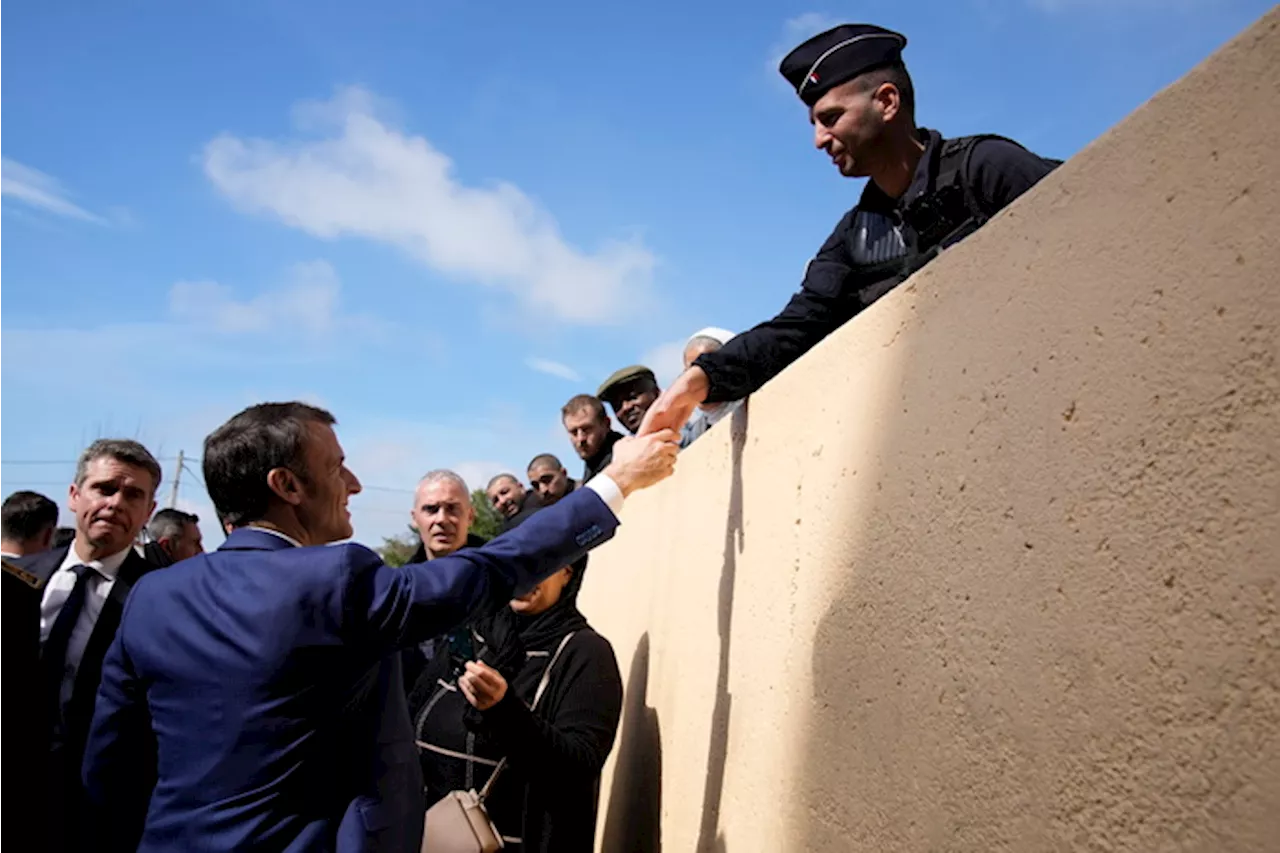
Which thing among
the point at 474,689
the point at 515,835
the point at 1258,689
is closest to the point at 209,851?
the point at 474,689

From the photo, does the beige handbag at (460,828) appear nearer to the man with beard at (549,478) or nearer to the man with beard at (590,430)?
the man with beard at (590,430)

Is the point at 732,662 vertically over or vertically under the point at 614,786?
over

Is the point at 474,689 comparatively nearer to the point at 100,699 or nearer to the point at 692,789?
the point at 692,789

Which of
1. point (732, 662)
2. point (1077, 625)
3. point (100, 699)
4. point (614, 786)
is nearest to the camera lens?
point (1077, 625)

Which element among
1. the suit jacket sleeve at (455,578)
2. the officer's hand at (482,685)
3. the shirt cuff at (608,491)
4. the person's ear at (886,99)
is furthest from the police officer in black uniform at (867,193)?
the officer's hand at (482,685)

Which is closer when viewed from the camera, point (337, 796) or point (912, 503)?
point (912, 503)

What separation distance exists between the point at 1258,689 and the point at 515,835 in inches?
102

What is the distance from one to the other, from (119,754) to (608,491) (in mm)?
1308

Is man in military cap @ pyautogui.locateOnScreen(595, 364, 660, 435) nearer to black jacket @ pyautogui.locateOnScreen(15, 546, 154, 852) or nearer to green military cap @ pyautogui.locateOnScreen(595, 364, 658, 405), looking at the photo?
green military cap @ pyautogui.locateOnScreen(595, 364, 658, 405)

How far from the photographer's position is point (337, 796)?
87.8 inches

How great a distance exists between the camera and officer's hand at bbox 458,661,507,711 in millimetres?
3082

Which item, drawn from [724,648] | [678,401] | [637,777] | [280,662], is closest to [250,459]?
[280,662]

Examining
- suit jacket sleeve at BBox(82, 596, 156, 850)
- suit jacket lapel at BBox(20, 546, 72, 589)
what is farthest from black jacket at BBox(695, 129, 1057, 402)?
suit jacket lapel at BBox(20, 546, 72, 589)

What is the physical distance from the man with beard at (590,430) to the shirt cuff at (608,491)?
365 cm
